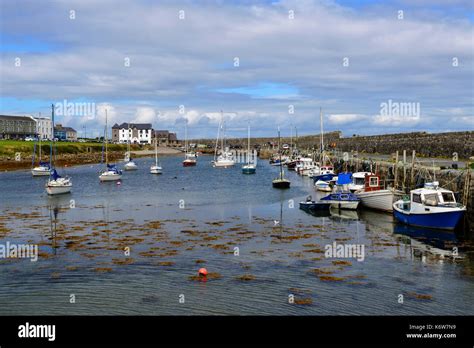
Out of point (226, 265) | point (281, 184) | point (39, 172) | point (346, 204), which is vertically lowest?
point (226, 265)

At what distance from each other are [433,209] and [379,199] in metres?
10.3

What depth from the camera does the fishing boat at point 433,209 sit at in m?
34.4

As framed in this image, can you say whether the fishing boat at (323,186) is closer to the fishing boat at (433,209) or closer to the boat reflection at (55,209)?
the fishing boat at (433,209)

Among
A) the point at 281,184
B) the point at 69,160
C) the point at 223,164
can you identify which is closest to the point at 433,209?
the point at 281,184

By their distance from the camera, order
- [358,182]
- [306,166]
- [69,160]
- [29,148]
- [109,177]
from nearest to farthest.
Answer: [358,182], [109,177], [306,166], [29,148], [69,160]

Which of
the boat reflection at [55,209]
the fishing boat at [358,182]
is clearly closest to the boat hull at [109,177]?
the boat reflection at [55,209]

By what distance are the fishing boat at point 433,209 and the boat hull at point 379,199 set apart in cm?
597

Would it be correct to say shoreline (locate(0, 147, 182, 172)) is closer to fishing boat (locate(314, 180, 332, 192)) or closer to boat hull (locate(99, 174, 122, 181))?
boat hull (locate(99, 174, 122, 181))

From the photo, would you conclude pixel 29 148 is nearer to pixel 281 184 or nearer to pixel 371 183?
pixel 281 184

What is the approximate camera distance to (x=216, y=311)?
20172 millimetres

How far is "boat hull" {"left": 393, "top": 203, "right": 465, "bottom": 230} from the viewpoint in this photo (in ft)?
112

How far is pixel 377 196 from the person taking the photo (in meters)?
45.6
